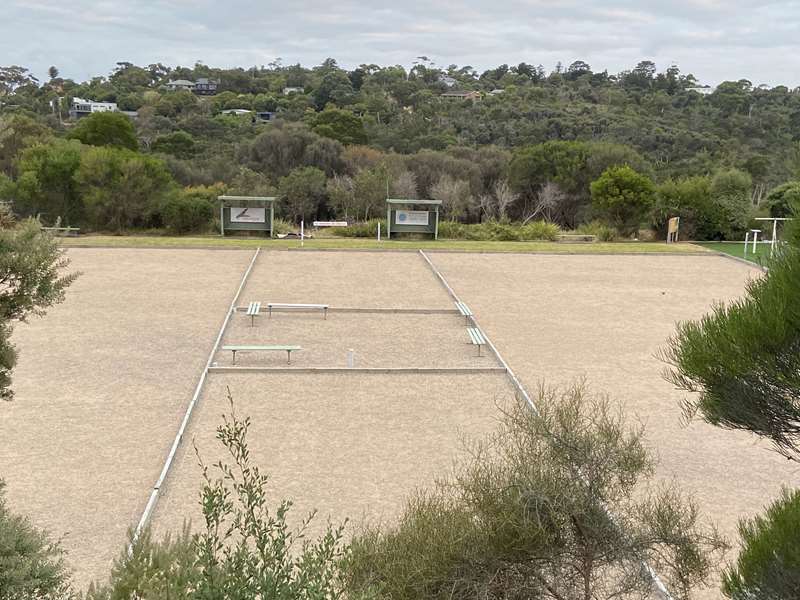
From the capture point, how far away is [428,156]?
3709 cm

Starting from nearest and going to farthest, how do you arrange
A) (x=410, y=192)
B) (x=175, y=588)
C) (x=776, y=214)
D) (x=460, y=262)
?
(x=175, y=588), (x=460, y=262), (x=776, y=214), (x=410, y=192)

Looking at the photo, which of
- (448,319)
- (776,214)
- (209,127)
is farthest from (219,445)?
(209,127)

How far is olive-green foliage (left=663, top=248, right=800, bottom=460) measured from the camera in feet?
14.3

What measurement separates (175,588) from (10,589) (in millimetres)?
1335

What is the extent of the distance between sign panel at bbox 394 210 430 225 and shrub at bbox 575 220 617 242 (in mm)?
6028

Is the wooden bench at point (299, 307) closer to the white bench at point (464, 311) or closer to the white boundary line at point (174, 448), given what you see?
the white boundary line at point (174, 448)

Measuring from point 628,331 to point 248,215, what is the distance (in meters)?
14.8

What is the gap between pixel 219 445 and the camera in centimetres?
880

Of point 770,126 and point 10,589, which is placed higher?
point 770,126

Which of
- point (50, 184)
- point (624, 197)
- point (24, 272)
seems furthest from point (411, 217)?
point (24, 272)

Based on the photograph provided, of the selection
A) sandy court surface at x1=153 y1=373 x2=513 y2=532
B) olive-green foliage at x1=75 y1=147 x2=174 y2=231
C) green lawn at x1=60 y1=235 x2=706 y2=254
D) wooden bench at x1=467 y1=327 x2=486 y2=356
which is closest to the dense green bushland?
olive-green foliage at x1=75 y1=147 x2=174 y2=231

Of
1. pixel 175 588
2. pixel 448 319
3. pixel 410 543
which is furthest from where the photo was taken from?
pixel 448 319

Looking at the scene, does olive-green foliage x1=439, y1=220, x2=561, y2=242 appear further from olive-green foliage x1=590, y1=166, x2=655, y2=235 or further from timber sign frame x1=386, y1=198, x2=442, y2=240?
olive-green foliage x1=590, y1=166, x2=655, y2=235

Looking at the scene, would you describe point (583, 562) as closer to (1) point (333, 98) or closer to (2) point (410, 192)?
(2) point (410, 192)
